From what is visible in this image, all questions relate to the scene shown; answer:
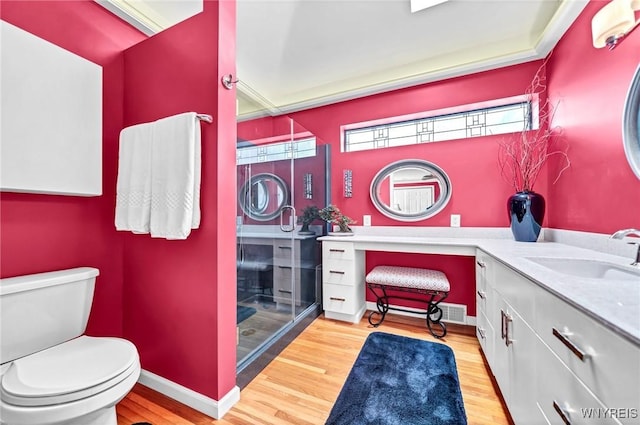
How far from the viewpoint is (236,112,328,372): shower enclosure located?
2357 millimetres

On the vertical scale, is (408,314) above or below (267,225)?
below

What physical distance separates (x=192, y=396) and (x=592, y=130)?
→ 2.94 m

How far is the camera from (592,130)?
1.55 meters

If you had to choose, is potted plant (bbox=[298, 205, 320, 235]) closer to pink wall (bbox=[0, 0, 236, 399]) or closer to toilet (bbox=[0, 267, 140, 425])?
pink wall (bbox=[0, 0, 236, 399])

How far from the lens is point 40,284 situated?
1171 millimetres

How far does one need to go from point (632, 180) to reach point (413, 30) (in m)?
1.79

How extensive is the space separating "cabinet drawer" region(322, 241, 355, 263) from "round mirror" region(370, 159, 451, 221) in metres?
0.65

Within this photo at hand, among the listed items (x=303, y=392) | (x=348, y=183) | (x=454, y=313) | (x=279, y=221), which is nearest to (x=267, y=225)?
(x=279, y=221)

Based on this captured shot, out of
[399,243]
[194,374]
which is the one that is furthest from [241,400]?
[399,243]

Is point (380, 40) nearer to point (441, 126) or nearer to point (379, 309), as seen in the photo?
point (441, 126)

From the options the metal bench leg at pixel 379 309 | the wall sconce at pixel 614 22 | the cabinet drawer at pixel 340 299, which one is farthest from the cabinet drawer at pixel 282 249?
the wall sconce at pixel 614 22

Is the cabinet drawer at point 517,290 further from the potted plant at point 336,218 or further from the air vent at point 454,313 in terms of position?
the potted plant at point 336,218

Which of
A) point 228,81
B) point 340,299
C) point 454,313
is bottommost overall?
point 454,313

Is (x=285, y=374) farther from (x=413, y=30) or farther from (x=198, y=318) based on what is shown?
(x=413, y=30)
